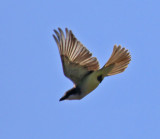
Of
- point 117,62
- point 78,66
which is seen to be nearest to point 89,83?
point 78,66

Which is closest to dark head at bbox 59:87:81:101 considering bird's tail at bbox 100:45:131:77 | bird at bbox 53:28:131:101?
bird at bbox 53:28:131:101

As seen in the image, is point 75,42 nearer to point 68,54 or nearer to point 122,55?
point 68,54

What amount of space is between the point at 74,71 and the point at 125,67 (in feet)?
5.25

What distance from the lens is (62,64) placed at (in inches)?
505

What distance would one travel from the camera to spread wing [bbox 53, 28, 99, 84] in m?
12.6

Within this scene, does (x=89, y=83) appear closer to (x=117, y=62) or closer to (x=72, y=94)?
(x=72, y=94)

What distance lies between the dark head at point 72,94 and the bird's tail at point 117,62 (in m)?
0.82

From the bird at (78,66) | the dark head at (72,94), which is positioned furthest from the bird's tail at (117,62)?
the dark head at (72,94)

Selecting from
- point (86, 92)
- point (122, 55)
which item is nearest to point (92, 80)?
point (86, 92)

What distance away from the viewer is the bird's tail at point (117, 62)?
43.8 feet

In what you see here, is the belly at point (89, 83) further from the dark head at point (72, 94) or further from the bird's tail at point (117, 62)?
the bird's tail at point (117, 62)

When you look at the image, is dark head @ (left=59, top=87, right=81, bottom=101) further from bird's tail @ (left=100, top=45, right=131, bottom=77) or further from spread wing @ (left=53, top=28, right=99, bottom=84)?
bird's tail @ (left=100, top=45, right=131, bottom=77)

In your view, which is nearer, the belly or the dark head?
the belly

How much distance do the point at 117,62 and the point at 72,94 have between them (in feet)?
4.98
